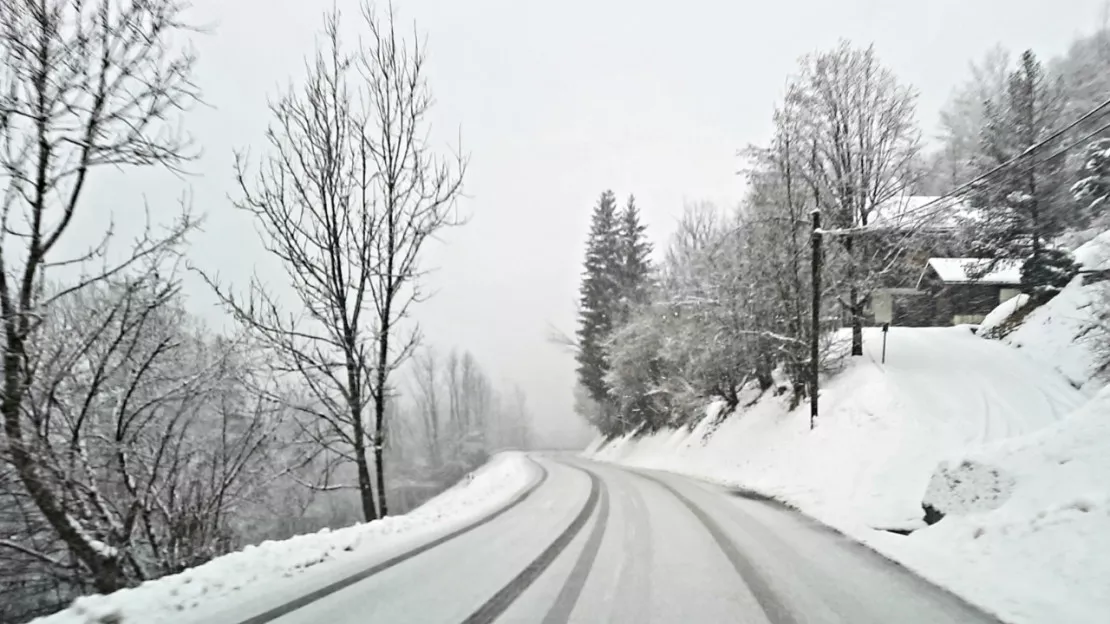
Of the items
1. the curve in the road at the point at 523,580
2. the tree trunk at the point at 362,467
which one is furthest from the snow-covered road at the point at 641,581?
the tree trunk at the point at 362,467

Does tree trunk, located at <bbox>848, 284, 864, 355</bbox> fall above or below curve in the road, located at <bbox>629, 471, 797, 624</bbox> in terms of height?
above

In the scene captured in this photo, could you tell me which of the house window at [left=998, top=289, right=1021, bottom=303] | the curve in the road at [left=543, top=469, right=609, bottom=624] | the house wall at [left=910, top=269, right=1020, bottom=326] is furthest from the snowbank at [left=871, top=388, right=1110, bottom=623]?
the house wall at [left=910, top=269, right=1020, bottom=326]

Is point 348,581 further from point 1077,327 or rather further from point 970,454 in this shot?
point 1077,327

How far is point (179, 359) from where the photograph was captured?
10.5 metres

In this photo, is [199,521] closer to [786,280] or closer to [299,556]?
→ [299,556]

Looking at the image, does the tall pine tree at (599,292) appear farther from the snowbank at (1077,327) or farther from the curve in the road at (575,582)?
the curve in the road at (575,582)

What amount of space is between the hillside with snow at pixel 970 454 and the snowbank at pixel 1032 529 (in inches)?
0.6

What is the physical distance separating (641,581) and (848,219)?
18573 mm

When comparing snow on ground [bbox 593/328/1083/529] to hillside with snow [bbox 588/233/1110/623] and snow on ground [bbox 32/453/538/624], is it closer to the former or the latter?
hillside with snow [bbox 588/233/1110/623]

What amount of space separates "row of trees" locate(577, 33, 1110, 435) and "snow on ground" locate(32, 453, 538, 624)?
14.3m

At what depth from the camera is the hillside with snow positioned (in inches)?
206

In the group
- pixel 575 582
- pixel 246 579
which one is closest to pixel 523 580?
pixel 575 582

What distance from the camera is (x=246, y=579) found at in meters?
5.43

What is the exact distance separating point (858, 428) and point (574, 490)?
7498 millimetres
